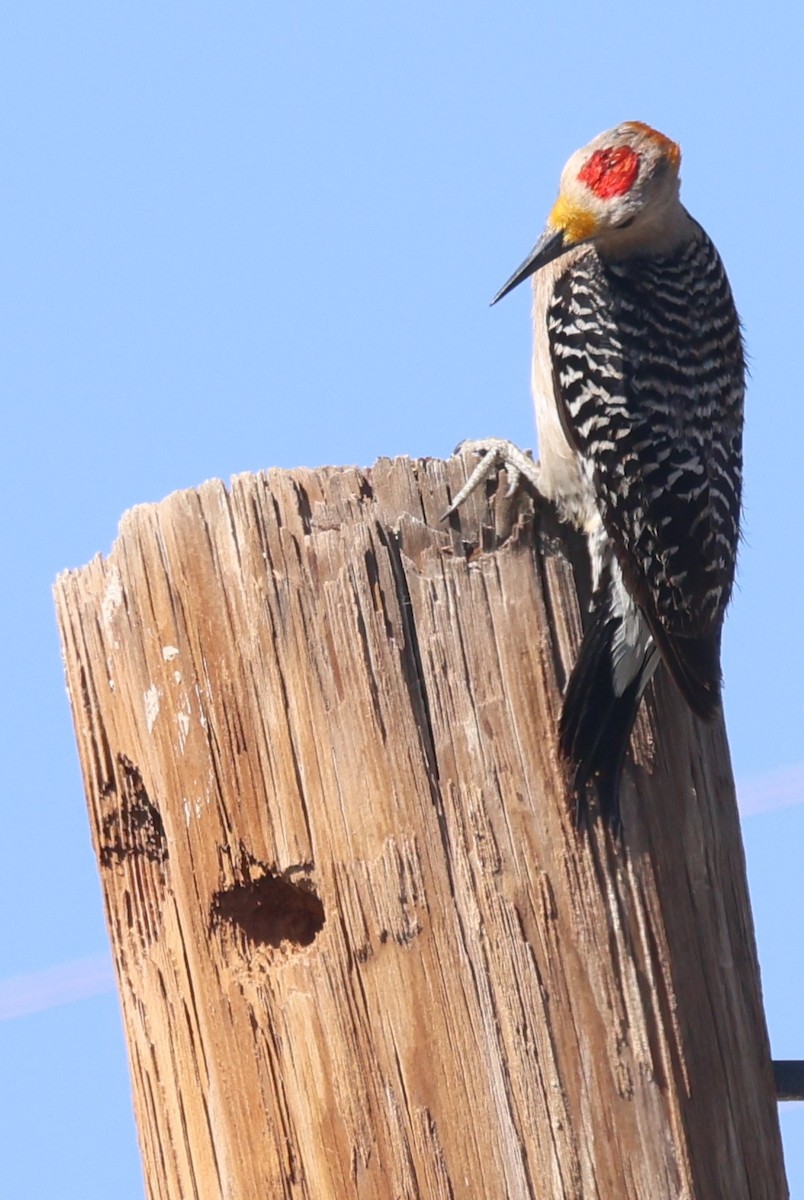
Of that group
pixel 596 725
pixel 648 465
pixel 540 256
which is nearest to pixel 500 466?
pixel 596 725

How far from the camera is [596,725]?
2508 mm

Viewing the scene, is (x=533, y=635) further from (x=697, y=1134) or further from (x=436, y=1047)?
(x=697, y=1134)

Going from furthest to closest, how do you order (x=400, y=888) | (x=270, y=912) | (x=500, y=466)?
(x=500, y=466) → (x=270, y=912) → (x=400, y=888)

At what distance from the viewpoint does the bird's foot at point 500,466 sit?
272 cm

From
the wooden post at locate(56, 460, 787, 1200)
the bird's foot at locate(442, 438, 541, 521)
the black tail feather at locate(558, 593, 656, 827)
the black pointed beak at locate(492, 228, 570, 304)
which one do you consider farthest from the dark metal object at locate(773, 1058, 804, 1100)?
the black pointed beak at locate(492, 228, 570, 304)

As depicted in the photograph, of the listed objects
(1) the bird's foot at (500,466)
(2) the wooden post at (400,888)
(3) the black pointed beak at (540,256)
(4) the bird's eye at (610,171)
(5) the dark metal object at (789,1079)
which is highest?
(4) the bird's eye at (610,171)

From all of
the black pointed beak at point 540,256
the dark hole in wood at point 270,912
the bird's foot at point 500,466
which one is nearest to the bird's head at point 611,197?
the black pointed beak at point 540,256

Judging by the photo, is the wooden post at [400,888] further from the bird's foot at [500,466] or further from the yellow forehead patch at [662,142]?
the yellow forehead patch at [662,142]

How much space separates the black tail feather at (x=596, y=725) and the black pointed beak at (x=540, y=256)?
5.30ft

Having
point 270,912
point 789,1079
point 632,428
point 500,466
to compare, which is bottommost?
point 789,1079

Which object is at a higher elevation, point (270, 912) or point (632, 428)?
point (632, 428)

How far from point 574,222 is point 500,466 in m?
1.55

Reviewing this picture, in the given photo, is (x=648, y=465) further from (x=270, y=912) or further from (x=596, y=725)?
(x=270, y=912)

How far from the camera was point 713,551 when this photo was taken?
3.52 meters
